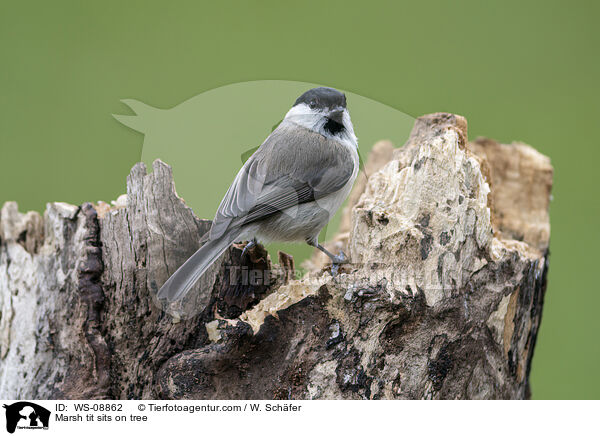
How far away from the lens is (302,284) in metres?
1.80

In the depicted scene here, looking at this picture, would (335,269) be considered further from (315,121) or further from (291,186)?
(315,121)

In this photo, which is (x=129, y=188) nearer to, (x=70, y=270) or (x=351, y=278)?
(x=70, y=270)

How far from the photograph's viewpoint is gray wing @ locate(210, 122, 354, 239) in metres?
1.88

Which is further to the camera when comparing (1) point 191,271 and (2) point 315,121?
(2) point 315,121

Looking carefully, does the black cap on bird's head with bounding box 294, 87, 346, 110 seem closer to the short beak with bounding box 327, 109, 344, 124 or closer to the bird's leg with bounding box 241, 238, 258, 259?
the short beak with bounding box 327, 109, 344, 124

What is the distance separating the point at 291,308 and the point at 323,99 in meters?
0.72

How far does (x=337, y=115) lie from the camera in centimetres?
198

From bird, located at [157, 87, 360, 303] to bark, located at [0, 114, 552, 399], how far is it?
118mm

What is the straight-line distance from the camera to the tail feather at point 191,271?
174 cm

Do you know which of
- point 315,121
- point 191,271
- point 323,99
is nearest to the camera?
point 191,271
